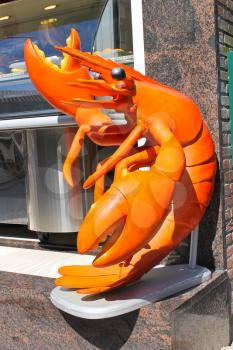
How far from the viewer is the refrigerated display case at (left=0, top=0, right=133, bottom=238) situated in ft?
13.6

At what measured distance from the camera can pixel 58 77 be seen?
3219 millimetres

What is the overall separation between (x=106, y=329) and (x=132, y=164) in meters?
0.99

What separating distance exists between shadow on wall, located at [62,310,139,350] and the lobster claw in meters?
0.50

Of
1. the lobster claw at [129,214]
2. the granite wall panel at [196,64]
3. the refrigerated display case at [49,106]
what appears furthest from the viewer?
the refrigerated display case at [49,106]

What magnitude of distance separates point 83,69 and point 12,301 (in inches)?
63.6

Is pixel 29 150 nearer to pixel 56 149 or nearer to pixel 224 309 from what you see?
pixel 56 149

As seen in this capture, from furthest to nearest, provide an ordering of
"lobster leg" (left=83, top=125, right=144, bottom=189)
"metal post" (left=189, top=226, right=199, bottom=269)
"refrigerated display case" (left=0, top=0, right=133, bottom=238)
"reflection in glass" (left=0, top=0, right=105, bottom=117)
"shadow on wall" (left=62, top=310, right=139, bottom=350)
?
"reflection in glass" (left=0, top=0, right=105, bottom=117), "refrigerated display case" (left=0, top=0, right=133, bottom=238), "metal post" (left=189, top=226, right=199, bottom=269), "shadow on wall" (left=62, top=310, right=139, bottom=350), "lobster leg" (left=83, top=125, right=144, bottom=189)

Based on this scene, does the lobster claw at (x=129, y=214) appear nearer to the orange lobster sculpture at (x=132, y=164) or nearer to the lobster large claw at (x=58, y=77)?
the orange lobster sculpture at (x=132, y=164)

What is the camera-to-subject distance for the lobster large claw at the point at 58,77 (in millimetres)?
3225

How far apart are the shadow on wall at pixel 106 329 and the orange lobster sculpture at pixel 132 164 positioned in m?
0.19

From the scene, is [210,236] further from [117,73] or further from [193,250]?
[117,73]

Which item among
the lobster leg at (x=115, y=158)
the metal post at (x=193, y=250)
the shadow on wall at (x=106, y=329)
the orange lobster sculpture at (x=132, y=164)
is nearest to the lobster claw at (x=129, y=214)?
the orange lobster sculpture at (x=132, y=164)

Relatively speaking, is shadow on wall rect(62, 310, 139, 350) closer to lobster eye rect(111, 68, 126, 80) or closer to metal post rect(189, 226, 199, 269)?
metal post rect(189, 226, 199, 269)

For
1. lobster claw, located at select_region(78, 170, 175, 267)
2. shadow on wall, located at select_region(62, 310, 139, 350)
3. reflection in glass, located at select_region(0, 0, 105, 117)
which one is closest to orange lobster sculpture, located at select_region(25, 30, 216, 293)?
lobster claw, located at select_region(78, 170, 175, 267)
